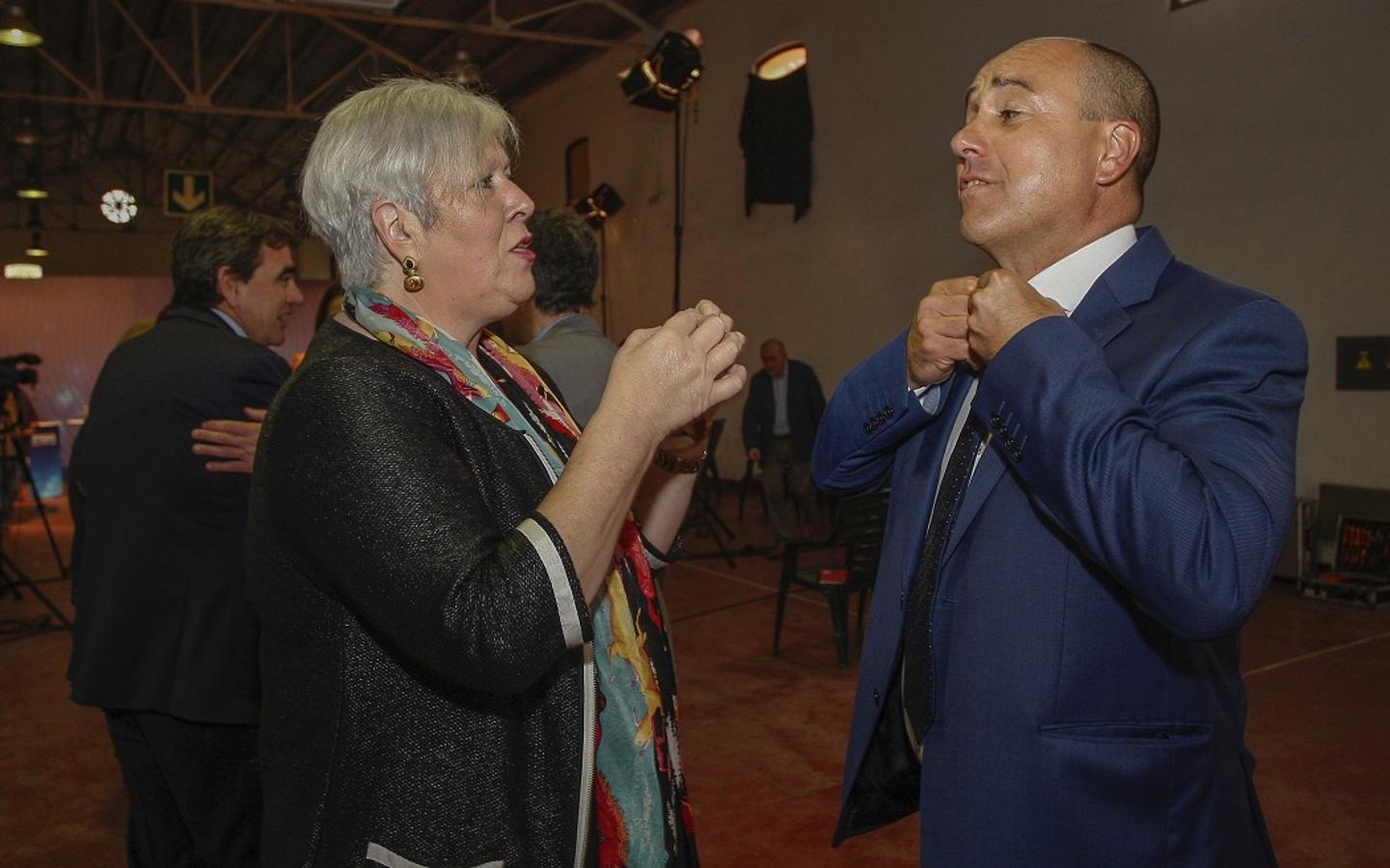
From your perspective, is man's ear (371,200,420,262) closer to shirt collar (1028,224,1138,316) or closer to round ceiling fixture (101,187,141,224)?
shirt collar (1028,224,1138,316)

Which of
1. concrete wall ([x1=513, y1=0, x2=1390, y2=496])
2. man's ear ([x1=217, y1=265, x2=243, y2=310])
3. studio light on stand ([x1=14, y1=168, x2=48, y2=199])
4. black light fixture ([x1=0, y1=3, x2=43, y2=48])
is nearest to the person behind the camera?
man's ear ([x1=217, y1=265, x2=243, y2=310])

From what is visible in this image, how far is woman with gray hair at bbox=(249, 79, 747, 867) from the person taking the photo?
3.68 ft

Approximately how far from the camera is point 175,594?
2330 mm

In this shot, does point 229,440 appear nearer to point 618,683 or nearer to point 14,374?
point 618,683

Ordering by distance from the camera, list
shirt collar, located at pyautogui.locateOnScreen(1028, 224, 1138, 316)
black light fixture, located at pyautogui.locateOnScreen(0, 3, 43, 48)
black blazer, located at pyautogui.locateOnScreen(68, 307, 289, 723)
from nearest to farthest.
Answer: shirt collar, located at pyautogui.locateOnScreen(1028, 224, 1138, 316), black blazer, located at pyautogui.locateOnScreen(68, 307, 289, 723), black light fixture, located at pyautogui.locateOnScreen(0, 3, 43, 48)

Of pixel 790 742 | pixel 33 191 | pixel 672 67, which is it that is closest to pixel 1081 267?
pixel 790 742

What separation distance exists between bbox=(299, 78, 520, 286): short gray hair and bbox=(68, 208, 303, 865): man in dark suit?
110 cm

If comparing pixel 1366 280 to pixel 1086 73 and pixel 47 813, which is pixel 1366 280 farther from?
pixel 47 813

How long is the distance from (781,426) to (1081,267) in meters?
7.56

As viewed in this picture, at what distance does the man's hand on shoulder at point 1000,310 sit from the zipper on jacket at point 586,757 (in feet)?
1.94

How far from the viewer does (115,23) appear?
13.8 m

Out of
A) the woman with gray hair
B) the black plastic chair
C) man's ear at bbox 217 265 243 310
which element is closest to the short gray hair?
the woman with gray hair

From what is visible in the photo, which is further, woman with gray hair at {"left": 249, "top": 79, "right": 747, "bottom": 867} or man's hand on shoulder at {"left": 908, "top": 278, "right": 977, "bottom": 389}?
man's hand on shoulder at {"left": 908, "top": 278, "right": 977, "bottom": 389}

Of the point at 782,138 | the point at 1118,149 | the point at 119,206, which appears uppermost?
the point at 119,206
